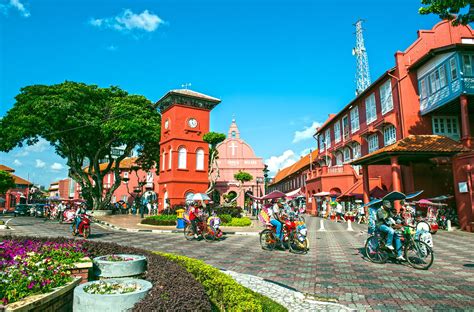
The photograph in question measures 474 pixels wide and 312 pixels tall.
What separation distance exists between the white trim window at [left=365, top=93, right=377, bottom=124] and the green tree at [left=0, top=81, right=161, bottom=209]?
21.1 meters

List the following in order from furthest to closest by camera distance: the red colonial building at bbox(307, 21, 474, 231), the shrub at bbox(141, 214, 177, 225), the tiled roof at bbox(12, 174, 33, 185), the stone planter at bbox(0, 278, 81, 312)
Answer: the tiled roof at bbox(12, 174, 33, 185), the shrub at bbox(141, 214, 177, 225), the red colonial building at bbox(307, 21, 474, 231), the stone planter at bbox(0, 278, 81, 312)

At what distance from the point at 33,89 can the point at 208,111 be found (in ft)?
54.4

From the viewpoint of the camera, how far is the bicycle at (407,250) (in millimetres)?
8352

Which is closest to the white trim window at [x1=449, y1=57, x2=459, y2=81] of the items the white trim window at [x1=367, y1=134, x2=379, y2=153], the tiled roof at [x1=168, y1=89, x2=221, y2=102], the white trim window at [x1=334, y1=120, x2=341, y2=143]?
the white trim window at [x1=367, y1=134, x2=379, y2=153]

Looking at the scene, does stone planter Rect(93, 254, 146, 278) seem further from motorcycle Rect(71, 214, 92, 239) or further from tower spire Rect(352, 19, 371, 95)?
tower spire Rect(352, 19, 371, 95)

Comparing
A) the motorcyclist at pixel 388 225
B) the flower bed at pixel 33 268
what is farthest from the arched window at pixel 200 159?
the flower bed at pixel 33 268

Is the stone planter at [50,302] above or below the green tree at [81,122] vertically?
below

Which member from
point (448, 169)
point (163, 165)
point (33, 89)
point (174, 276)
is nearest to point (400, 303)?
point (174, 276)

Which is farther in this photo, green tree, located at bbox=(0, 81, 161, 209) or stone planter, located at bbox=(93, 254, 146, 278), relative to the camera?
green tree, located at bbox=(0, 81, 161, 209)

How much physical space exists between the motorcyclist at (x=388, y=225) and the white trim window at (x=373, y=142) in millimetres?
20198

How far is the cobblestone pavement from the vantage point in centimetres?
558

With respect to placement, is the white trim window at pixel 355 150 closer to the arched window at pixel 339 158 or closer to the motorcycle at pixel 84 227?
the arched window at pixel 339 158

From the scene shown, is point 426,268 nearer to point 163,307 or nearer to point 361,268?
point 361,268

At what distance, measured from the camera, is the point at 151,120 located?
1328 inches
